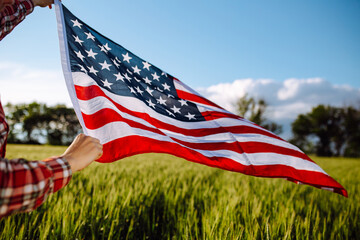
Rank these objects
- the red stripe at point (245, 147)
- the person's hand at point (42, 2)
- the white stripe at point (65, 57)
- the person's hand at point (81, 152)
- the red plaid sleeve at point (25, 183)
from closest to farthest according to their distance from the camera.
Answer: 1. the red plaid sleeve at point (25, 183)
2. the person's hand at point (81, 152)
3. the person's hand at point (42, 2)
4. the white stripe at point (65, 57)
5. the red stripe at point (245, 147)

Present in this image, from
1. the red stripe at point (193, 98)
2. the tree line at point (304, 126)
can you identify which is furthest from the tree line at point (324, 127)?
the red stripe at point (193, 98)

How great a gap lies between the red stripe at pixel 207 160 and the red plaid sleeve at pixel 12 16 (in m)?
1.00

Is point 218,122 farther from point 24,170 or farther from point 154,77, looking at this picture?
point 24,170

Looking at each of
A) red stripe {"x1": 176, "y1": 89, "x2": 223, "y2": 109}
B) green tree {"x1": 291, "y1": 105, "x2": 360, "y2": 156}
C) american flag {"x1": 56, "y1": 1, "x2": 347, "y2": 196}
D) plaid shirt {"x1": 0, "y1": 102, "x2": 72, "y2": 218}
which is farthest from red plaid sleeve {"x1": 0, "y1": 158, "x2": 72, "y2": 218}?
green tree {"x1": 291, "y1": 105, "x2": 360, "y2": 156}

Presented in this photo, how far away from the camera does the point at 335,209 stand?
12.6 feet

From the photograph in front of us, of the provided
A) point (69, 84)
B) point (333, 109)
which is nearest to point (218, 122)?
point (69, 84)

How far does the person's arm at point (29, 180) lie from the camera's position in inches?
A: 30.3

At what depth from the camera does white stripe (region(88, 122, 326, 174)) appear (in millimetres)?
1870

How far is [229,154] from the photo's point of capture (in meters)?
2.09

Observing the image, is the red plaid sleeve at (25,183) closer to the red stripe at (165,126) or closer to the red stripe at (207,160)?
the red stripe at (207,160)

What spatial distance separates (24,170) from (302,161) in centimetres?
209

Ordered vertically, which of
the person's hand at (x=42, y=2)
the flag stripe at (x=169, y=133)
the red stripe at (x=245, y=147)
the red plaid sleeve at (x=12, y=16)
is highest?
the person's hand at (x=42, y=2)

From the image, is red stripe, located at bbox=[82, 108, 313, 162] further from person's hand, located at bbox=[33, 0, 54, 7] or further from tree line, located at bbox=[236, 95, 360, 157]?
tree line, located at bbox=[236, 95, 360, 157]

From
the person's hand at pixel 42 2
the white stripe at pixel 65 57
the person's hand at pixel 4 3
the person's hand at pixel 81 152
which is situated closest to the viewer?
the person's hand at pixel 81 152
